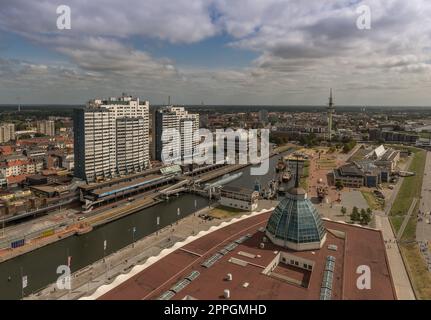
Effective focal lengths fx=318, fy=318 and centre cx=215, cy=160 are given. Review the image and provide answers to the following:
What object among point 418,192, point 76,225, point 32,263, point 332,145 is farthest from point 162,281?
point 332,145

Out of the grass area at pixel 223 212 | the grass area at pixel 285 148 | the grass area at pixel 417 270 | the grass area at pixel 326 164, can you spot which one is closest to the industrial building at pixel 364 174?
the grass area at pixel 326 164

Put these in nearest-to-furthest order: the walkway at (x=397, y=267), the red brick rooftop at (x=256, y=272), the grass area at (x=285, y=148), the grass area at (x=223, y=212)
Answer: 1. the red brick rooftop at (x=256, y=272)
2. the walkway at (x=397, y=267)
3. the grass area at (x=223, y=212)
4. the grass area at (x=285, y=148)

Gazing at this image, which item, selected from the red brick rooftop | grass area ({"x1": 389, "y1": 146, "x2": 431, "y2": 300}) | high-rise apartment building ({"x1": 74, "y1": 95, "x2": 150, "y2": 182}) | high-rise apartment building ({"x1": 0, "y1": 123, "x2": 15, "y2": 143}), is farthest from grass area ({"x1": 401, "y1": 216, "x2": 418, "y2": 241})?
high-rise apartment building ({"x1": 0, "y1": 123, "x2": 15, "y2": 143})

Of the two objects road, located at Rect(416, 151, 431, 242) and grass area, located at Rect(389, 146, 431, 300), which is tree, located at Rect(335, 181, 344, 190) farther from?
road, located at Rect(416, 151, 431, 242)

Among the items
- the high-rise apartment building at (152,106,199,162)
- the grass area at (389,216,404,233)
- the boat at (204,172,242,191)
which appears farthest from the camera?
the high-rise apartment building at (152,106,199,162)

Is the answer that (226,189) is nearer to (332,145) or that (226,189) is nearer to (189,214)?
(189,214)

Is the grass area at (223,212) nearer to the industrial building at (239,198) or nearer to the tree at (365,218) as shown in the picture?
the industrial building at (239,198)
